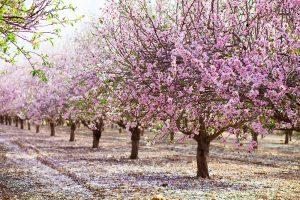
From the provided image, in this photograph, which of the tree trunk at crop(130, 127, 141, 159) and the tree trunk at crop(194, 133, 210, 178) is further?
the tree trunk at crop(130, 127, 141, 159)

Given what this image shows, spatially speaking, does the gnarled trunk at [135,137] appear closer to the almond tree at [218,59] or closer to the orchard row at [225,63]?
the orchard row at [225,63]

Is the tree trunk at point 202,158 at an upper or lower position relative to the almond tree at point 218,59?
lower

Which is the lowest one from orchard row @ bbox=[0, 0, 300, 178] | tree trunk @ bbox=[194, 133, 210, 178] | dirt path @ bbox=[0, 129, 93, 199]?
dirt path @ bbox=[0, 129, 93, 199]

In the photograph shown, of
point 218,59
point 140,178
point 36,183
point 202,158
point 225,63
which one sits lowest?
point 36,183

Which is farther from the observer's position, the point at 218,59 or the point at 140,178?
the point at 140,178

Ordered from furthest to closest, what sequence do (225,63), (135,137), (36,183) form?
1. (135,137)
2. (36,183)
3. (225,63)

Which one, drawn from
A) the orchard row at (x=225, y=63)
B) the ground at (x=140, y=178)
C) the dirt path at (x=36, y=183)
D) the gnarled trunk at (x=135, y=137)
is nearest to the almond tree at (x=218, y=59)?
the orchard row at (x=225, y=63)

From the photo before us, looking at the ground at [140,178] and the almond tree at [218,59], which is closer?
the almond tree at [218,59]

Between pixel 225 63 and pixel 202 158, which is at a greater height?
→ pixel 225 63

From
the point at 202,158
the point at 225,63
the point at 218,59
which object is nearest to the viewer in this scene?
the point at 225,63

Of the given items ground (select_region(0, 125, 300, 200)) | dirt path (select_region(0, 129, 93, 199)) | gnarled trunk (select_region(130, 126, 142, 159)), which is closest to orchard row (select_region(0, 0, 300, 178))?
ground (select_region(0, 125, 300, 200))

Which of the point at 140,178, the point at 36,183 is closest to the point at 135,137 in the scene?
the point at 140,178

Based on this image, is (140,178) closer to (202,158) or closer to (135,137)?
(202,158)

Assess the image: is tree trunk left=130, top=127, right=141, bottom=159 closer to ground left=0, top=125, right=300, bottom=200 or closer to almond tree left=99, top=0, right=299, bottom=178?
ground left=0, top=125, right=300, bottom=200
